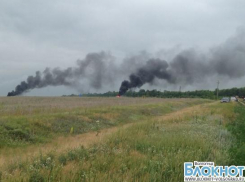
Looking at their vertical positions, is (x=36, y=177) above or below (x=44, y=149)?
above

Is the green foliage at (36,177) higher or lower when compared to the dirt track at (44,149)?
higher

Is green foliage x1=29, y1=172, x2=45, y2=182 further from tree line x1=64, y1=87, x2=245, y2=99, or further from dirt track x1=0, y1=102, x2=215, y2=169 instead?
tree line x1=64, y1=87, x2=245, y2=99

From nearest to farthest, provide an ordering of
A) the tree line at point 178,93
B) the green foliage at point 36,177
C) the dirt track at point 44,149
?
the green foliage at point 36,177 < the dirt track at point 44,149 < the tree line at point 178,93

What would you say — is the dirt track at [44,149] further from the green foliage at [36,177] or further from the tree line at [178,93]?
the tree line at [178,93]

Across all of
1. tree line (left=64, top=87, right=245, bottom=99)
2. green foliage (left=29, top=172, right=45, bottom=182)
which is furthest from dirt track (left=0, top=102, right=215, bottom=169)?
tree line (left=64, top=87, right=245, bottom=99)

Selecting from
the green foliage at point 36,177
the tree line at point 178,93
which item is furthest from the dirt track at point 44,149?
the tree line at point 178,93

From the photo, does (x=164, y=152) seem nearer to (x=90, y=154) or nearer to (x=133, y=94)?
(x=90, y=154)

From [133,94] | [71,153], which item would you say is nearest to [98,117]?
[71,153]

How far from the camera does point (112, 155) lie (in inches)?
290

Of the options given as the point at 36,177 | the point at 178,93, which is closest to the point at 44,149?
the point at 36,177

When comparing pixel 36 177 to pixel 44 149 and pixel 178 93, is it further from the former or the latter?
pixel 178 93

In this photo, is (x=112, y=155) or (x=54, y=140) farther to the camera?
(x=54, y=140)

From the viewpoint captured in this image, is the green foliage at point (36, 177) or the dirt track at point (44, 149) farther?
the dirt track at point (44, 149)

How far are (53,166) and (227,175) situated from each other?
447 centimetres
